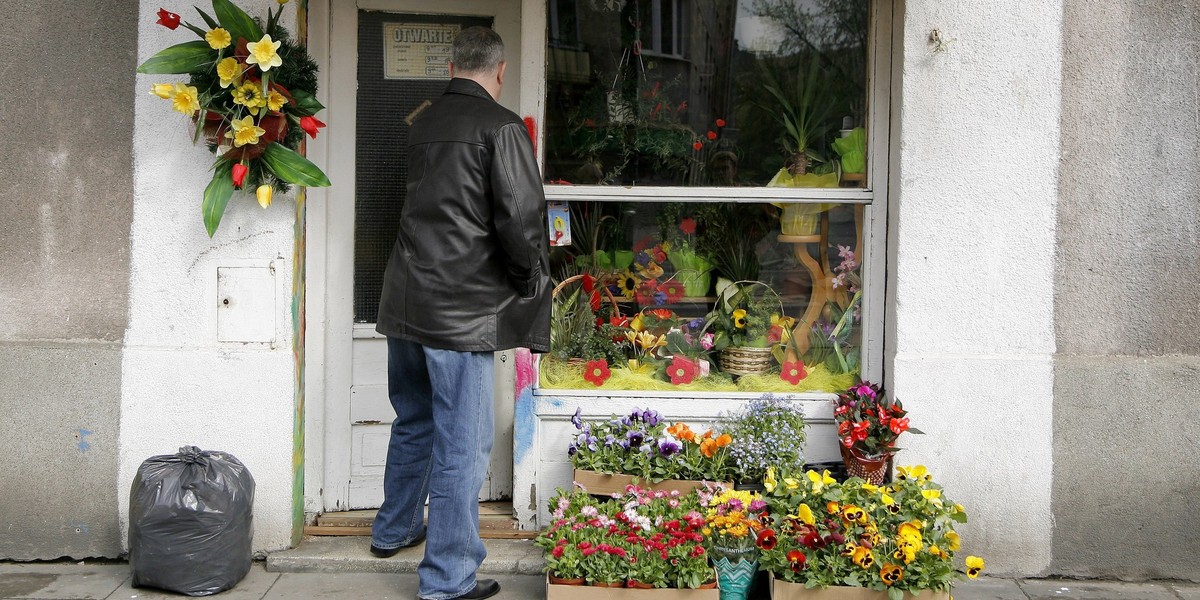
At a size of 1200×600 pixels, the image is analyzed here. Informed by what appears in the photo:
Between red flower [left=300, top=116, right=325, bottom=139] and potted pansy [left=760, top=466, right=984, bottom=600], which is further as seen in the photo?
red flower [left=300, top=116, right=325, bottom=139]

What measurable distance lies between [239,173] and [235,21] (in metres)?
0.58

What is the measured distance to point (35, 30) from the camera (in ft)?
14.0

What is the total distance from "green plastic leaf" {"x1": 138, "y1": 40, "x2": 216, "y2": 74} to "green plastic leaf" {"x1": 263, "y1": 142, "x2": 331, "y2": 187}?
400 mm

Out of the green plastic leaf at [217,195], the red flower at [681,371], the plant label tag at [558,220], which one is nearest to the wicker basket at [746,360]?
the red flower at [681,371]

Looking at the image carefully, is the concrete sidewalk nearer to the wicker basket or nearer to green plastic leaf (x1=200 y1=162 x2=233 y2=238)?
the wicker basket

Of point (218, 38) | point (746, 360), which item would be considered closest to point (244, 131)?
point (218, 38)

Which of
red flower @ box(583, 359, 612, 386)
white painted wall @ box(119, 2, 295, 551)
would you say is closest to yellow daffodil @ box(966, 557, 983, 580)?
red flower @ box(583, 359, 612, 386)

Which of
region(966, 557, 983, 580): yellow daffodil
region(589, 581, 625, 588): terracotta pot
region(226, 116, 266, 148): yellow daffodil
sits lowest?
region(589, 581, 625, 588): terracotta pot

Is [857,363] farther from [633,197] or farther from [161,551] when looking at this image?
[161,551]

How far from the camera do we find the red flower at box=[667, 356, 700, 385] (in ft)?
15.1

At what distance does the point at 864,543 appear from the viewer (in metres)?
3.68

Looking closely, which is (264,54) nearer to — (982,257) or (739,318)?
(739,318)

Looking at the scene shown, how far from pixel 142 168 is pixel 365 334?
1132mm

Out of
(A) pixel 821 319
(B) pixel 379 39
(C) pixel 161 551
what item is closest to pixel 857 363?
(A) pixel 821 319
